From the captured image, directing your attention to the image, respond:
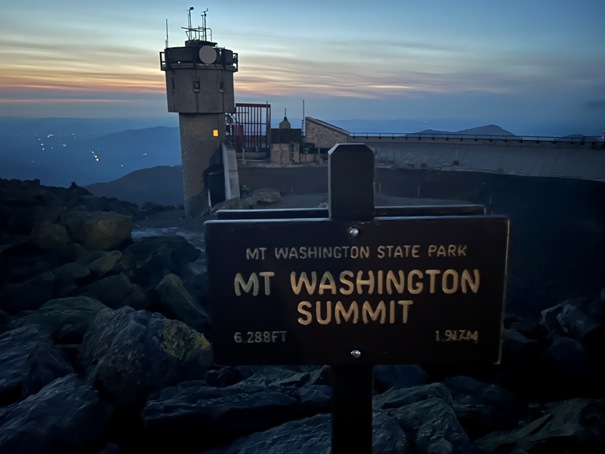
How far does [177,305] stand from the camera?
10.2 metres

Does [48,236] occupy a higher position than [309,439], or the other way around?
[48,236]

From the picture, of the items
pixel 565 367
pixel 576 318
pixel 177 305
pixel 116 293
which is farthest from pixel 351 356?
pixel 576 318

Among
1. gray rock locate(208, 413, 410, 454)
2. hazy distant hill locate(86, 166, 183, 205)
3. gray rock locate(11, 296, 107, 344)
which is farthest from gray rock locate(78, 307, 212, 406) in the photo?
hazy distant hill locate(86, 166, 183, 205)

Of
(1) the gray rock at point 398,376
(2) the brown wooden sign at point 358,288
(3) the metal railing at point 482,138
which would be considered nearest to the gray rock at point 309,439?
(2) the brown wooden sign at point 358,288

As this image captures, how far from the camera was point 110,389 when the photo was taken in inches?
218

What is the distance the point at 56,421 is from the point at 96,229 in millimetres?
10821

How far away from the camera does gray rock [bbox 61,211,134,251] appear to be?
47.8 feet

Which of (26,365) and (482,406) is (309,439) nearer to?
(482,406)

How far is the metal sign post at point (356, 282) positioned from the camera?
2682mm

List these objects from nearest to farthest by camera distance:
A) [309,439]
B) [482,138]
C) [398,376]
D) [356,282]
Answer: [356,282], [309,439], [398,376], [482,138]

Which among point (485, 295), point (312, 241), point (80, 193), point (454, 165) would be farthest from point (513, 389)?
Result: point (80, 193)

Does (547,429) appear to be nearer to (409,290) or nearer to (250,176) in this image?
(409,290)

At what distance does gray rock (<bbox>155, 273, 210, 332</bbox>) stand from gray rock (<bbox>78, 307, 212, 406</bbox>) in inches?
121

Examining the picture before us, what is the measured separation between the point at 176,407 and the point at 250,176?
2615 centimetres
